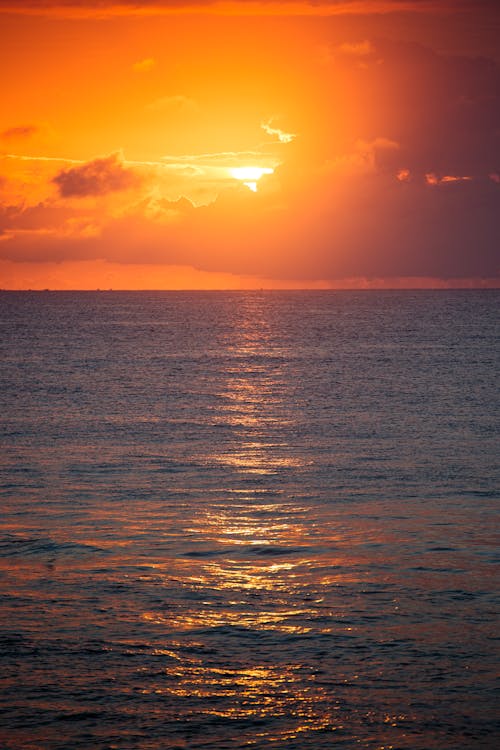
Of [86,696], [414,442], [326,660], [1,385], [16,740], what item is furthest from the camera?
[1,385]

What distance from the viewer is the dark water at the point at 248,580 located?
15215 mm

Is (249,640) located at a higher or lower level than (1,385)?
lower

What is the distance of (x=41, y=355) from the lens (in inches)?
4139

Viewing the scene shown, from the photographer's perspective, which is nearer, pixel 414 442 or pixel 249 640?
pixel 249 640

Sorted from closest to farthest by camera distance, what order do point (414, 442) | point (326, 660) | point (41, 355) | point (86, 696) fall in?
point (86, 696) < point (326, 660) < point (414, 442) < point (41, 355)

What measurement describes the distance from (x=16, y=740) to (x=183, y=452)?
26.8 meters

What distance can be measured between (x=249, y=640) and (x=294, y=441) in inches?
1030

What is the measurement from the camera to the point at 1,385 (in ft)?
230

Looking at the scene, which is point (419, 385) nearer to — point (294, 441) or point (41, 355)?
point (294, 441)

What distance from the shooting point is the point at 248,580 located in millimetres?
A: 22094

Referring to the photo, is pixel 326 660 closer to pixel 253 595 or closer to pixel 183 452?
pixel 253 595

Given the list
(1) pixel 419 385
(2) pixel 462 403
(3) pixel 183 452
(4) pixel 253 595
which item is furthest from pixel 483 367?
(4) pixel 253 595

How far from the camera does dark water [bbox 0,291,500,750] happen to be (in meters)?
15.2

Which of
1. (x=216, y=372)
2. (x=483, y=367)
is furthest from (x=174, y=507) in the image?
(x=483, y=367)
